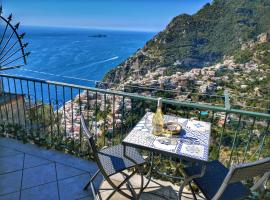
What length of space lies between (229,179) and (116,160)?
1.24 meters

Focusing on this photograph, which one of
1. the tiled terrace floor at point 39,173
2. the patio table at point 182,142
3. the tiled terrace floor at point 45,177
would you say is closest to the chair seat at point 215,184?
the patio table at point 182,142

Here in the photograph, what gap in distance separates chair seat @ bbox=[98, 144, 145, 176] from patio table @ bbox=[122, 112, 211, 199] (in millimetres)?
348

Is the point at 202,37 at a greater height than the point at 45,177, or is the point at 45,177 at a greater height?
the point at 202,37

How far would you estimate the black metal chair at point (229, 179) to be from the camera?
157 centimetres

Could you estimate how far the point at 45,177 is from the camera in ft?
10.2

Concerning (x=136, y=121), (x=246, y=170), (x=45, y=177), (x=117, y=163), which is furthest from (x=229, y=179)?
A: (x=45, y=177)

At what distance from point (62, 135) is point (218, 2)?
130 ft

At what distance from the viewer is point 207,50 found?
1375 inches

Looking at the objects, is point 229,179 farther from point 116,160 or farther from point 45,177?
point 45,177

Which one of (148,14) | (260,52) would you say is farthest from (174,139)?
(148,14)

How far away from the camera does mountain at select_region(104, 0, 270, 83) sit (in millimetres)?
32312

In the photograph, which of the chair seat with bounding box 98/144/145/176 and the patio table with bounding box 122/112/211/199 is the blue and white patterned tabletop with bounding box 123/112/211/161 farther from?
the chair seat with bounding box 98/144/145/176

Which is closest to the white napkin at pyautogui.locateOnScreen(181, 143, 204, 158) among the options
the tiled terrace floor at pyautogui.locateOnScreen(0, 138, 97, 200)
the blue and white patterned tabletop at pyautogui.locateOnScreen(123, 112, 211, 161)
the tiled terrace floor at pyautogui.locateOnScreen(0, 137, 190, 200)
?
the blue and white patterned tabletop at pyautogui.locateOnScreen(123, 112, 211, 161)

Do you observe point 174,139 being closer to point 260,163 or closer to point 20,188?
point 260,163
